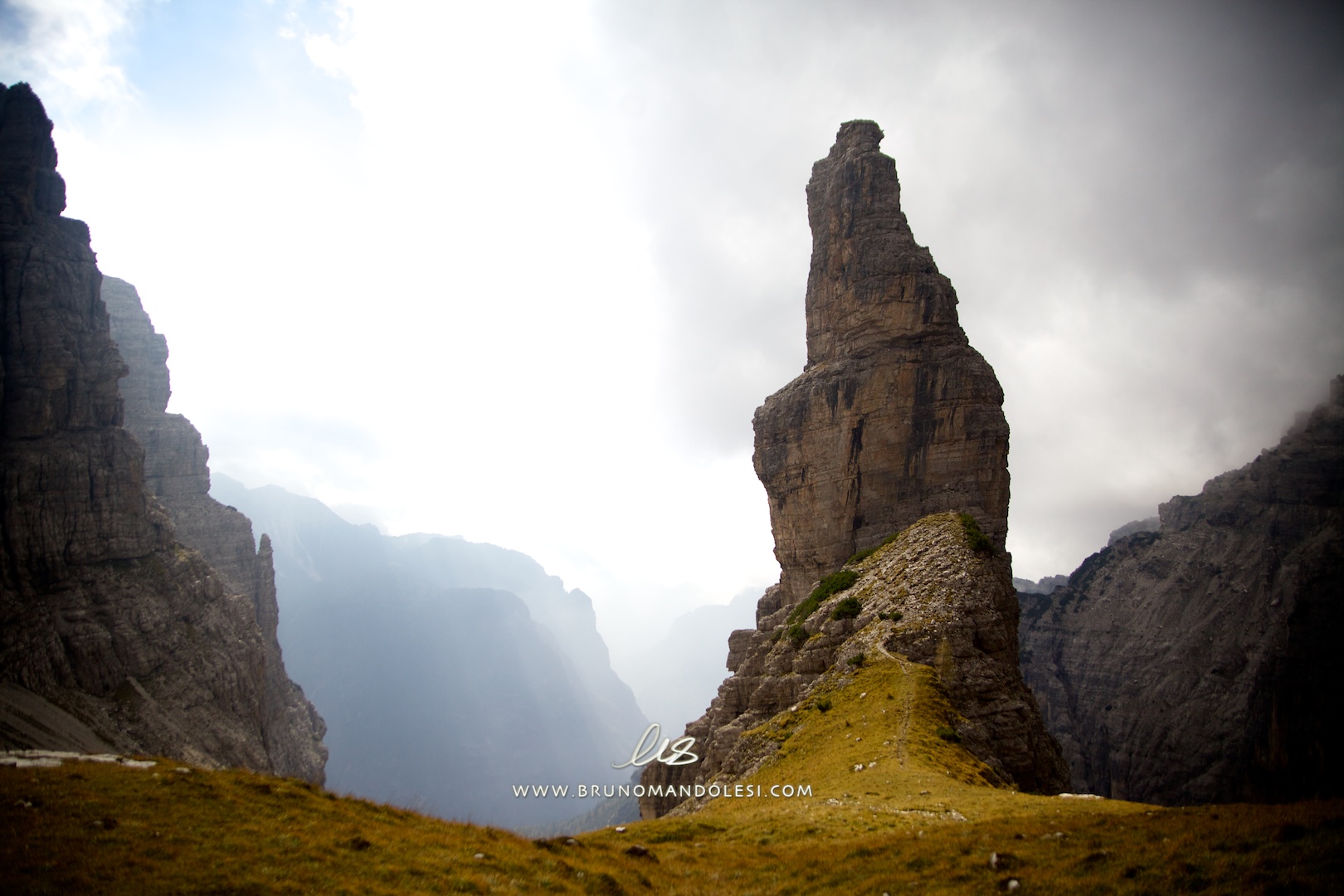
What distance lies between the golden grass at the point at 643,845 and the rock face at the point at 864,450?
22.3 meters

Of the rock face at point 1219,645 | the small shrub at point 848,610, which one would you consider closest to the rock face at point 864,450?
the small shrub at point 848,610

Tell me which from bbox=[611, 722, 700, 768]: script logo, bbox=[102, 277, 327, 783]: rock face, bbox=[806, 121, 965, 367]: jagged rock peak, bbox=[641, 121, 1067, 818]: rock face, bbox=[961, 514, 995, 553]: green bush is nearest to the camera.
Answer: bbox=[611, 722, 700, 768]: script logo

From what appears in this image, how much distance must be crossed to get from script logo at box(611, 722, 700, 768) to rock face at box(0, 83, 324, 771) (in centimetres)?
7750

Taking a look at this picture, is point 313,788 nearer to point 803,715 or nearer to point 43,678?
point 803,715

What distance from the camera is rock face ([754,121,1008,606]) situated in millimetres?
69750

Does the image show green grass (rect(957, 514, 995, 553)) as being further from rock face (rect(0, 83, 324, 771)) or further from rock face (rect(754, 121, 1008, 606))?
rock face (rect(0, 83, 324, 771))

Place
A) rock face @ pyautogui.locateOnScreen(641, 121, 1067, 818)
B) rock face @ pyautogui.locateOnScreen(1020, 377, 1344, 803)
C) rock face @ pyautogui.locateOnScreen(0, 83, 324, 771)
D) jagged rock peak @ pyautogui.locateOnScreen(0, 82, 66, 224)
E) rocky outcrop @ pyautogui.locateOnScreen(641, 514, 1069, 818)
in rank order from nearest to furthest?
1. rocky outcrop @ pyautogui.locateOnScreen(641, 514, 1069, 818)
2. rock face @ pyautogui.locateOnScreen(641, 121, 1067, 818)
3. rock face @ pyautogui.locateOnScreen(0, 83, 324, 771)
4. jagged rock peak @ pyautogui.locateOnScreen(0, 82, 66, 224)
5. rock face @ pyautogui.locateOnScreen(1020, 377, 1344, 803)

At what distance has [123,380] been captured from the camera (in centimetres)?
16575

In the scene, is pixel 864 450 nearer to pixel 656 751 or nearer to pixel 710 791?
pixel 656 751

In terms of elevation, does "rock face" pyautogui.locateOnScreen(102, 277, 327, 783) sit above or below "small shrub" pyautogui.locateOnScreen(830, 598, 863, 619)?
above

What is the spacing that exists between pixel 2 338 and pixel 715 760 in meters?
122

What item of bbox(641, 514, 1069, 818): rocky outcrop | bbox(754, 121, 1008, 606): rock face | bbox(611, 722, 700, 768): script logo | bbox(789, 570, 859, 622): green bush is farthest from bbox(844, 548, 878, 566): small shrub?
bbox(611, 722, 700, 768): script logo

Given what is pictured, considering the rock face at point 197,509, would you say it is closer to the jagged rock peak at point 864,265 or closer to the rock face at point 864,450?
the rock face at point 864,450

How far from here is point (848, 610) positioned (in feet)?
147
